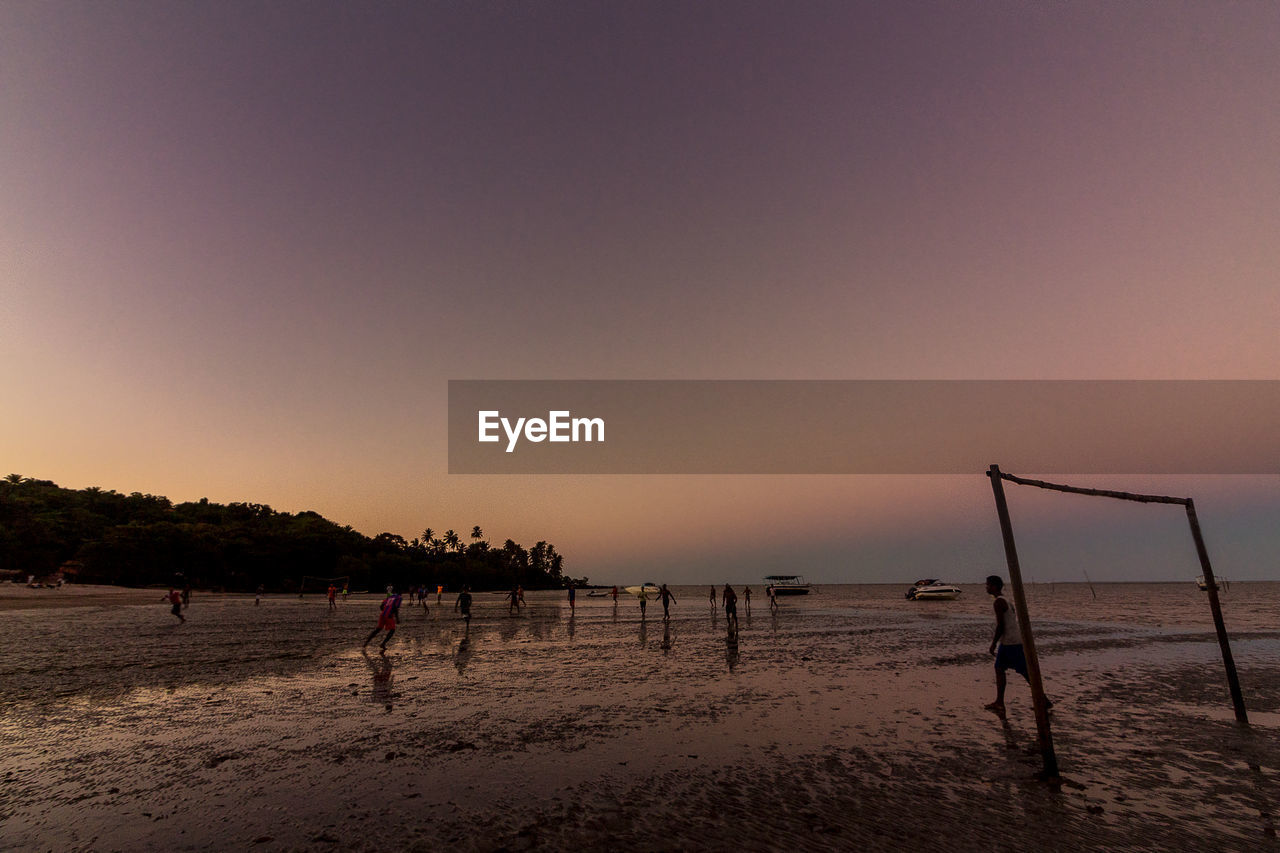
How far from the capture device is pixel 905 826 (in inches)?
254

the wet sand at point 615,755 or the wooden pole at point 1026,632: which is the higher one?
the wooden pole at point 1026,632

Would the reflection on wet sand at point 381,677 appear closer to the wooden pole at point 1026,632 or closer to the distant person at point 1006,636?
the wooden pole at point 1026,632

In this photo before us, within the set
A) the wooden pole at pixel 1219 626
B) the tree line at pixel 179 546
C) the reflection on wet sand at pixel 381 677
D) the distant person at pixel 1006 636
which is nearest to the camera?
the distant person at pixel 1006 636

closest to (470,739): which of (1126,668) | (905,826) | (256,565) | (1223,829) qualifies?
(905,826)

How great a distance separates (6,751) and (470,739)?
689 centimetres

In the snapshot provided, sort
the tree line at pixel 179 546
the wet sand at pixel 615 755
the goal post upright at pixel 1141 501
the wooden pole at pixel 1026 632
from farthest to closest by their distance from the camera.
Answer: the tree line at pixel 179 546 < the goal post upright at pixel 1141 501 < the wooden pole at pixel 1026 632 < the wet sand at pixel 615 755

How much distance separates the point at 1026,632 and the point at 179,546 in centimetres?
11266

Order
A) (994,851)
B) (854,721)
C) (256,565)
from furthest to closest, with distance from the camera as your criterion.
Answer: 1. (256,565)
2. (854,721)
3. (994,851)

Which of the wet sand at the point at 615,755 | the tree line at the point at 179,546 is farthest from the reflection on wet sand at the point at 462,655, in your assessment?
the tree line at the point at 179,546

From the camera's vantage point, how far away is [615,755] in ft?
29.7

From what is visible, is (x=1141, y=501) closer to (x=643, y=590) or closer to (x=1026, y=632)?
(x=1026, y=632)

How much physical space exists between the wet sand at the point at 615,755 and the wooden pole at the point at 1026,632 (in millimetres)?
377

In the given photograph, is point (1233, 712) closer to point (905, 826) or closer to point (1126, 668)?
point (1126, 668)

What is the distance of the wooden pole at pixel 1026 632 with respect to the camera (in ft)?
26.1
